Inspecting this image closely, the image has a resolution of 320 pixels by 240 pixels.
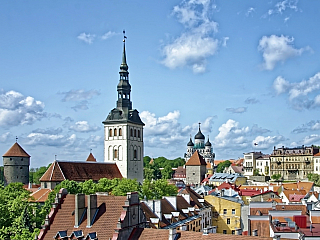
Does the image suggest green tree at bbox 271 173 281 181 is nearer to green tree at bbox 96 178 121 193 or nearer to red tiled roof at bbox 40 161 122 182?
red tiled roof at bbox 40 161 122 182

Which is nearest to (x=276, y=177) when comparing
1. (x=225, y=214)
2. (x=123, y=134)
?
(x=123, y=134)

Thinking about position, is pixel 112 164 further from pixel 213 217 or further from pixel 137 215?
pixel 137 215

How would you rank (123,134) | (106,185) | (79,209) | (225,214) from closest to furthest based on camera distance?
(79,209), (225,214), (106,185), (123,134)

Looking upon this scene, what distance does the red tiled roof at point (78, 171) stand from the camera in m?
84.8

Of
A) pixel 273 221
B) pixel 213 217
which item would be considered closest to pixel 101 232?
pixel 273 221

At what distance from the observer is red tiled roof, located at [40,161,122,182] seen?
8481 cm

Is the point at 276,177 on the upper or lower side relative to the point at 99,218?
upper

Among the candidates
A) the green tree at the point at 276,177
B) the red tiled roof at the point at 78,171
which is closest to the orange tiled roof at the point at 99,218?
the red tiled roof at the point at 78,171

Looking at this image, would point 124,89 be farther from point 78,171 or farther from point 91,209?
point 91,209

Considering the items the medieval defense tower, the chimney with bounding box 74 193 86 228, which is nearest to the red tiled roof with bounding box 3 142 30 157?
the medieval defense tower

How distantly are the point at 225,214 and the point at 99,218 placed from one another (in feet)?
121

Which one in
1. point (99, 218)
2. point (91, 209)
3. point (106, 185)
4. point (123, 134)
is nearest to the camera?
point (91, 209)

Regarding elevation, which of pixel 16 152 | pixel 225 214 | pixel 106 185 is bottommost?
pixel 225 214

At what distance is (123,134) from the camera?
104 meters
